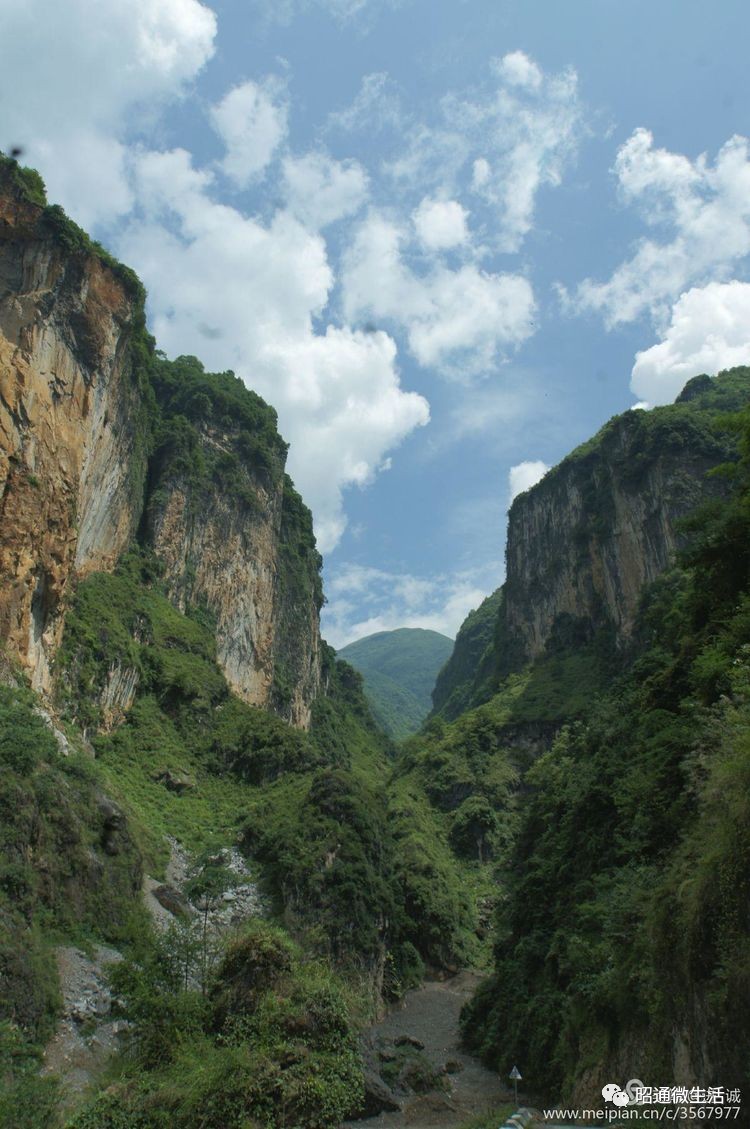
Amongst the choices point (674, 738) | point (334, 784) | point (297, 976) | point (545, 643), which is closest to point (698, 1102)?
point (674, 738)

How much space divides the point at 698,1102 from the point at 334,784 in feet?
105

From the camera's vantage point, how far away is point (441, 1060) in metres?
25.5

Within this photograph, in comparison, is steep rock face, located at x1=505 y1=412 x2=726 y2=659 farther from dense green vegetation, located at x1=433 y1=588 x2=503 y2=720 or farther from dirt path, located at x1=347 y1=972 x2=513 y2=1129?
dirt path, located at x1=347 y1=972 x2=513 y2=1129

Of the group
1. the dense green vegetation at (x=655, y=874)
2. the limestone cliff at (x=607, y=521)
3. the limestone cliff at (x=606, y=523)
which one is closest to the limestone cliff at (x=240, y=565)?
the limestone cliff at (x=606, y=523)

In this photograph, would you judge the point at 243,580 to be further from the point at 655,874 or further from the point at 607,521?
the point at 655,874

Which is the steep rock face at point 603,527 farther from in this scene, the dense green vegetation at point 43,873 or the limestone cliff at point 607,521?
the dense green vegetation at point 43,873

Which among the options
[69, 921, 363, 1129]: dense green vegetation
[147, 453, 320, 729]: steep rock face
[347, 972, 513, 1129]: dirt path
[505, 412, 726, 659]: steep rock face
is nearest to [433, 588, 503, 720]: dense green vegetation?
[505, 412, 726, 659]: steep rock face

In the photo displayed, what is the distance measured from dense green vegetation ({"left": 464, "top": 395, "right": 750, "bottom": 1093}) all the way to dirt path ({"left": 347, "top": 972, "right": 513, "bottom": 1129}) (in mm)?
1038

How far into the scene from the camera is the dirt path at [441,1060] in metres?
19.8

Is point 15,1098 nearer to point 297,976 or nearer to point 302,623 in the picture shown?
point 297,976

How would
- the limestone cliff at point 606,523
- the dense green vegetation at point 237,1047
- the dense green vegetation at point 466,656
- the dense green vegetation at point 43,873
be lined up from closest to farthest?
the dense green vegetation at point 237,1047, the dense green vegetation at point 43,873, the limestone cliff at point 606,523, the dense green vegetation at point 466,656

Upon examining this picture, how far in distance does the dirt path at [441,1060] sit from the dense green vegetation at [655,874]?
40.9 inches

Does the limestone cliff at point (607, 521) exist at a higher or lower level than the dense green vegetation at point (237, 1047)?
higher

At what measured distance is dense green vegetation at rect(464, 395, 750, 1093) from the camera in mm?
7512
